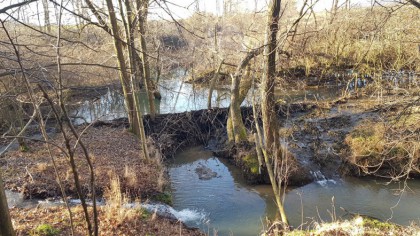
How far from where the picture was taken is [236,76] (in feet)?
43.7

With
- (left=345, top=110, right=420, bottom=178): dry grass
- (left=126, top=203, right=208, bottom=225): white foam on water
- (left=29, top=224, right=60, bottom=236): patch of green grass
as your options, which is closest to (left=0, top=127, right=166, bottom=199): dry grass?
(left=126, top=203, right=208, bottom=225): white foam on water

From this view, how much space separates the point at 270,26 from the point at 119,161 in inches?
238

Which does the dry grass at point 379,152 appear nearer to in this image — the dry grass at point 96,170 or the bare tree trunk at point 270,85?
the bare tree trunk at point 270,85

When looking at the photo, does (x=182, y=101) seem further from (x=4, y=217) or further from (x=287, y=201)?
(x=4, y=217)

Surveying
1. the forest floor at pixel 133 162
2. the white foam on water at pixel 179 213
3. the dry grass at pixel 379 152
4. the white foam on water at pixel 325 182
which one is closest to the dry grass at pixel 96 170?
the forest floor at pixel 133 162

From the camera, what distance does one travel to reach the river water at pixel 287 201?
915cm

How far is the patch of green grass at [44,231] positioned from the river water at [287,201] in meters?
3.47

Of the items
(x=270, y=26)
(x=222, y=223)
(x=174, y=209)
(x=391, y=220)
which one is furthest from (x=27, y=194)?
(x=391, y=220)

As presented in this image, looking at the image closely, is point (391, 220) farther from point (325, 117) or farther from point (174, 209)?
point (325, 117)

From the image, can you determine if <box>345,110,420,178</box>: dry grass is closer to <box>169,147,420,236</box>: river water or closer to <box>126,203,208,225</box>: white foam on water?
<box>169,147,420,236</box>: river water

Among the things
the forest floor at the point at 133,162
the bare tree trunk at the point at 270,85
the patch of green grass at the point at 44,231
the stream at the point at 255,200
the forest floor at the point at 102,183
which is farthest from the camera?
the bare tree trunk at the point at 270,85

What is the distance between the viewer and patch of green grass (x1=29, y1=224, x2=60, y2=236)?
20.2 ft

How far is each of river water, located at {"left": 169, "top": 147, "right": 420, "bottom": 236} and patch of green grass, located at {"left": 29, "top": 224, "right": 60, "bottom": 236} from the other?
11.4 feet

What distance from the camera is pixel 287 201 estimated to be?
10.2 metres
